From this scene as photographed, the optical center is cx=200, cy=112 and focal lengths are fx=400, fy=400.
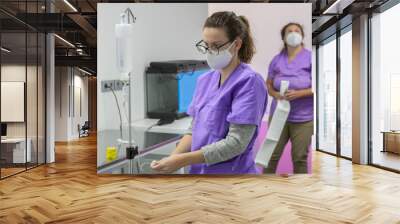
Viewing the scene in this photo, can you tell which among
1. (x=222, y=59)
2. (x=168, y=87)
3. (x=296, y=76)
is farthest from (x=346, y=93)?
(x=222, y=59)

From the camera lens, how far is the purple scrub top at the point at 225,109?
4426 millimetres

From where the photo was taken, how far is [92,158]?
8750 millimetres

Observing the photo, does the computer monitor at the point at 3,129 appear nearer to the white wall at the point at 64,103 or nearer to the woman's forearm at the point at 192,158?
the woman's forearm at the point at 192,158

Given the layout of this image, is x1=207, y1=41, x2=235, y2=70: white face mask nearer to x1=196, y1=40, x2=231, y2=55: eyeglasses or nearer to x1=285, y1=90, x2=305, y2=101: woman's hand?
x1=196, y1=40, x2=231, y2=55: eyeglasses

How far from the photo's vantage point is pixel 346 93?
27.9ft

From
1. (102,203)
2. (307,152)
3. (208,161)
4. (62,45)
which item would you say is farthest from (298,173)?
(62,45)

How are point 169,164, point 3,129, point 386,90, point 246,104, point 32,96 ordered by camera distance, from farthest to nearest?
point 32,96
point 386,90
point 3,129
point 169,164
point 246,104

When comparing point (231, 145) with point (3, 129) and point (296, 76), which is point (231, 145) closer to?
point (296, 76)

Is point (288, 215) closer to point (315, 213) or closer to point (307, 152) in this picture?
point (315, 213)

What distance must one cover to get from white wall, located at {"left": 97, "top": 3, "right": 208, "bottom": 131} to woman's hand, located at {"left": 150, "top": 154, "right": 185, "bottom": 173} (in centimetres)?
82

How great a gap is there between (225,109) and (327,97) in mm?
6047

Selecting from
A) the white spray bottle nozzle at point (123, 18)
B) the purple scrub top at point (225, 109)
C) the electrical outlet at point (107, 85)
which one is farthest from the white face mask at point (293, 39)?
the electrical outlet at point (107, 85)

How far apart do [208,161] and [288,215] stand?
123cm

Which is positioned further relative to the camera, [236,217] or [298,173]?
[298,173]
